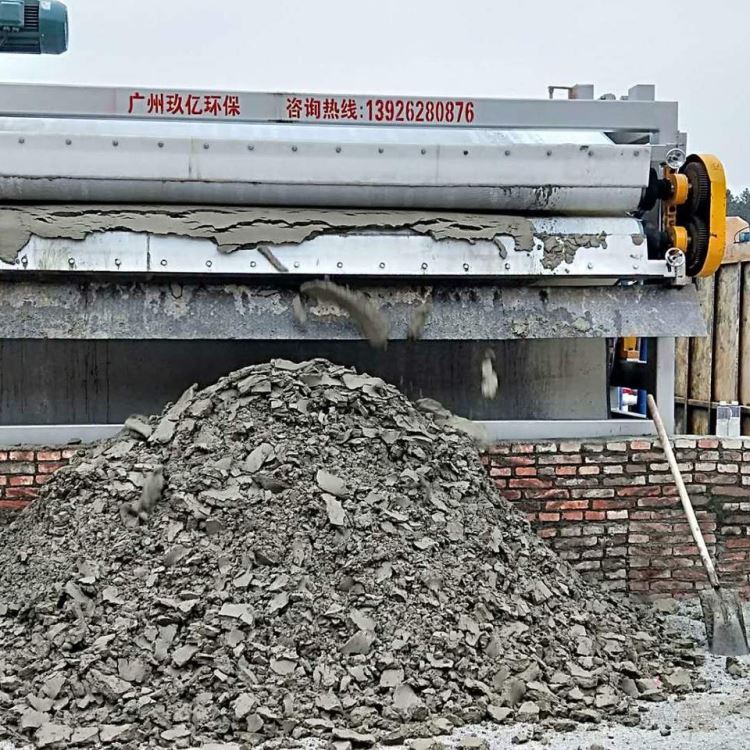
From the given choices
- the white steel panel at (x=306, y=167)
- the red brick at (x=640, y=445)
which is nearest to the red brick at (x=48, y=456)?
the white steel panel at (x=306, y=167)

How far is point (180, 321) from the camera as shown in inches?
211

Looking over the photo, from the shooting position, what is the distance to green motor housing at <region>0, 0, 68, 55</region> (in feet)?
25.6

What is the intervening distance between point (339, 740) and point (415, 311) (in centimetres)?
245

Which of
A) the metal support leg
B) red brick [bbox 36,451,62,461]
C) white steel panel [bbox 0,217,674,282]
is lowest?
red brick [bbox 36,451,62,461]

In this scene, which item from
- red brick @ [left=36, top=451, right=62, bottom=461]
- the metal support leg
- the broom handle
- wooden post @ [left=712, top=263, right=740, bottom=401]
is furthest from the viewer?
wooden post @ [left=712, top=263, right=740, bottom=401]

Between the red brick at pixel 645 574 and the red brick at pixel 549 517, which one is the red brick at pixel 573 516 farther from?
the red brick at pixel 645 574

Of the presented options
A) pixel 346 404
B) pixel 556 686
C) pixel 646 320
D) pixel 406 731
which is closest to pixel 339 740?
pixel 406 731

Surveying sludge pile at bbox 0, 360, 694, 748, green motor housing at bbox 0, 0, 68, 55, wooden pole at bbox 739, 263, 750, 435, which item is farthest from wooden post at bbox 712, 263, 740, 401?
green motor housing at bbox 0, 0, 68, 55

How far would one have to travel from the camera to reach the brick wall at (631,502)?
545 centimetres

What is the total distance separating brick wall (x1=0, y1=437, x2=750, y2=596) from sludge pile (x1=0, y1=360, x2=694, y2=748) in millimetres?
334

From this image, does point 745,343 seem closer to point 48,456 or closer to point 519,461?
point 519,461

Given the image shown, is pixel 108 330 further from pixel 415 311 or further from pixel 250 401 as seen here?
pixel 415 311

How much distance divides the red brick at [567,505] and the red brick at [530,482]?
97 millimetres

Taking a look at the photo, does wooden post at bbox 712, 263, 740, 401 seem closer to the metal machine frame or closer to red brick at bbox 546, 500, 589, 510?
the metal machine frame
